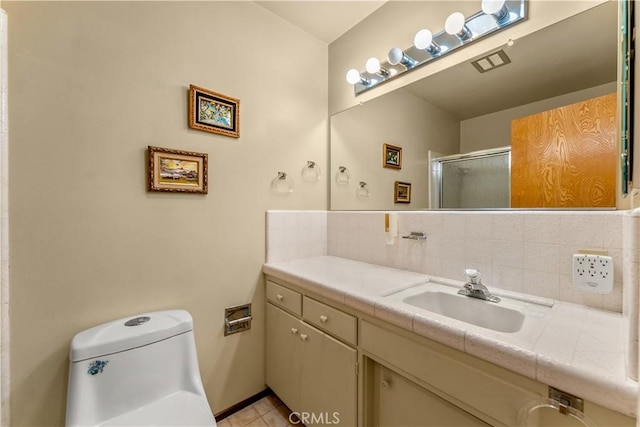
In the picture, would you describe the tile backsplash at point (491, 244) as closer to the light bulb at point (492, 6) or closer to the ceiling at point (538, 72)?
the ceiling at point (538, 72)

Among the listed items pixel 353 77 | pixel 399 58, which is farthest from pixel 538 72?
pixel 353 77

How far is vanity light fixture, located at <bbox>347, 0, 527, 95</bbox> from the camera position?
3.74ft

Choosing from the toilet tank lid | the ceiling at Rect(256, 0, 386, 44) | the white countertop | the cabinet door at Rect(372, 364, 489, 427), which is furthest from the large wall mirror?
the toilet tank lid

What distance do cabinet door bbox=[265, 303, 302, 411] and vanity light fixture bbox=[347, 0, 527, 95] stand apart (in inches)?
62.5

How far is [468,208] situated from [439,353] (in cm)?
75

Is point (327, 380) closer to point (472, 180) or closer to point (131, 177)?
point (472, 180)

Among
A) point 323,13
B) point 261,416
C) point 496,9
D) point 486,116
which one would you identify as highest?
point 323,13

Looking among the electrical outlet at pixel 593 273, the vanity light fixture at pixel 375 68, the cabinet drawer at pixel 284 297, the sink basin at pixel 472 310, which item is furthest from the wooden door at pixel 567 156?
Answer: the cabinet drawer at pixel 284 297

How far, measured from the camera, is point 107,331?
43.1 inches

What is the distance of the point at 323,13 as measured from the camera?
5.66 ft

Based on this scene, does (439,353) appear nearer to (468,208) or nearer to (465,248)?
(465,248)

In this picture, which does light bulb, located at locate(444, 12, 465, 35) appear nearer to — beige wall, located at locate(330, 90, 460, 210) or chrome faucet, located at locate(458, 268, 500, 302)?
beige wall, located at locate(330, 90, 460, 210)
